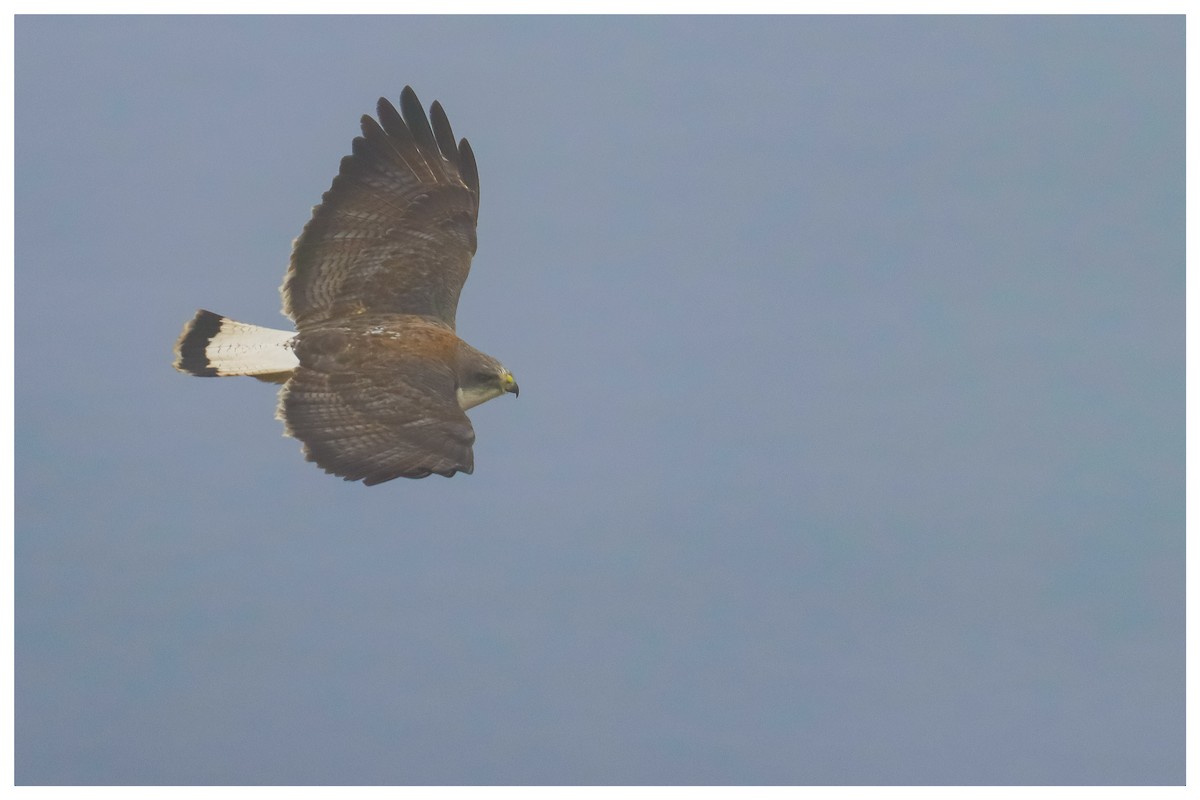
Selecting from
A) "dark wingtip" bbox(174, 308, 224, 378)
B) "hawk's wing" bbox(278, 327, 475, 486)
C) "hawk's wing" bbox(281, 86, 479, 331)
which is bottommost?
"hawk's wing" bbox(278, 327, 475, 486)

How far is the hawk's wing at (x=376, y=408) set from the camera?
12.9m

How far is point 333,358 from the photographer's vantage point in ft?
45.5

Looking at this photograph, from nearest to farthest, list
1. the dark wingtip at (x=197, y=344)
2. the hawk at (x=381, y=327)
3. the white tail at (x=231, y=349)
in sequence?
1. the hawk at (x=381, y=327)
2. the white tail at (x=231, y=349)
3. the dark wingtip at (x=197, y=344)

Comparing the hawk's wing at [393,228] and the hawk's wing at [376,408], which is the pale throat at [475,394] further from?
the hawk's wing at [393,228]

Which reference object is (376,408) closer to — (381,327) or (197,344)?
(381,327)

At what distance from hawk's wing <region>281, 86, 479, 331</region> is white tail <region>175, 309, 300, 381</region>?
40cm

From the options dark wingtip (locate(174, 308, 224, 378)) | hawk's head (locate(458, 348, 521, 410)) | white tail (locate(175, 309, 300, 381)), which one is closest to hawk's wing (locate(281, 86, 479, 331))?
white tail (locate(175, 309, 300, 381))

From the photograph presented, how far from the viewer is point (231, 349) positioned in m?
14.2

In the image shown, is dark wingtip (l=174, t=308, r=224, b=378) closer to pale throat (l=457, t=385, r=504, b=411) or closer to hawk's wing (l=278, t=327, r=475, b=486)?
hawk's wing (l=278, t=327, r=475, b=486)

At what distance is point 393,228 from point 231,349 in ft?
4.99

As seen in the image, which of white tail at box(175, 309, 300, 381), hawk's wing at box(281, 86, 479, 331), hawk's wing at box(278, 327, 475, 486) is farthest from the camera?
hawk's wing at box(281, 86, 479, 331)

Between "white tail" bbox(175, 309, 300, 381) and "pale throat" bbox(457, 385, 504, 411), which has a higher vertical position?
"white tail" bbox(175, 309, 300, 381)

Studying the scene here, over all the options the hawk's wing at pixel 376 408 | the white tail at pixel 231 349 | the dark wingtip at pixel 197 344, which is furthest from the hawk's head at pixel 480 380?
the dark wingtip at pixel 197 344

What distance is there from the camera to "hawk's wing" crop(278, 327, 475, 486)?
42.4 feet
